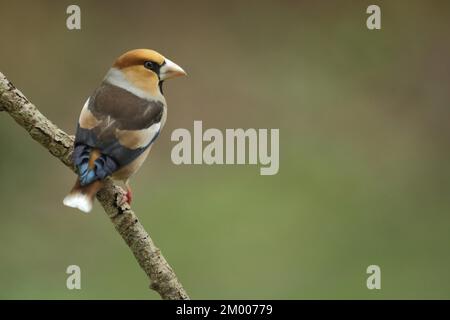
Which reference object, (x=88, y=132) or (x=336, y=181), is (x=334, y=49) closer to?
(x=336, y=181)

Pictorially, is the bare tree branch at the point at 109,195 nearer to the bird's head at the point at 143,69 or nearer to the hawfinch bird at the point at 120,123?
the hawfinch bird at the point at 120,123

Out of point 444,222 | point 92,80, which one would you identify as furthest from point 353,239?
point 92,80

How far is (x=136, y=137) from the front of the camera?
157 centimetres

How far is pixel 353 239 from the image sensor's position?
3418 millimetres

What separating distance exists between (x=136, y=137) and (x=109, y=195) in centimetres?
12

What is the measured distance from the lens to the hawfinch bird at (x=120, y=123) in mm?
1470

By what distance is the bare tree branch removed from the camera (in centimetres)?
147

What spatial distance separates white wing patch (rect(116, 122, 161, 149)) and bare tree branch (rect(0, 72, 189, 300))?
0.26 ft

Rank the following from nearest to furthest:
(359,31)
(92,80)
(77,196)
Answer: (77,196), (92,80), (359,31)

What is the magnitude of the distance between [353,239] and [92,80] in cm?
132

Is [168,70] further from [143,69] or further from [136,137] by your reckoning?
[136,137]

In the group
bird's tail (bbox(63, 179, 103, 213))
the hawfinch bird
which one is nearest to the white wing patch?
the hawfinch bird

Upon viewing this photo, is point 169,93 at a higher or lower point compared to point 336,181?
higher

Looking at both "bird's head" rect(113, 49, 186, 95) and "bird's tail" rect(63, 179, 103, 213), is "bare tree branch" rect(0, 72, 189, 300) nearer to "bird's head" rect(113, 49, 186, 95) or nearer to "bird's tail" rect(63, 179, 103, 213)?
"bird's tail" rect(63, 179, 103, 213)
